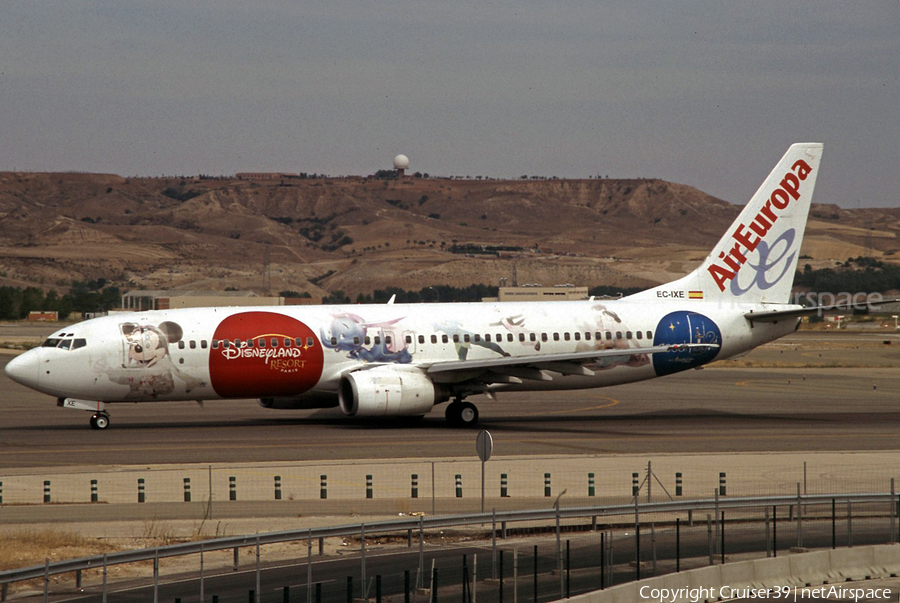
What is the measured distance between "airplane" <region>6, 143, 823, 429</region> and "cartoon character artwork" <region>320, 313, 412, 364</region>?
0.15 ft

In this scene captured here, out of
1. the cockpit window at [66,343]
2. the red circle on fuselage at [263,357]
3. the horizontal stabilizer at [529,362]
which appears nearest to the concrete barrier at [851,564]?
the horizontal stabilizer at [529,362]

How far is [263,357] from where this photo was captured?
40.9 m

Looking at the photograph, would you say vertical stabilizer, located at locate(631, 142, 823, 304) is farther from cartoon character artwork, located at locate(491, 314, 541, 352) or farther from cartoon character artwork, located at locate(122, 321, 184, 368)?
cartoon character artwork, located at locate(122, 321, 184, 368)

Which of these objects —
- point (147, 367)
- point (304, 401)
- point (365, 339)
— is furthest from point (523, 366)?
point (147, 367)

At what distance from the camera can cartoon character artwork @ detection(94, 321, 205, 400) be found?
131 feet

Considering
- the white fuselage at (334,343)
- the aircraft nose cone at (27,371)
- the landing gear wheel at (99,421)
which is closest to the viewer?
the aircraft nose cone at (27,371)

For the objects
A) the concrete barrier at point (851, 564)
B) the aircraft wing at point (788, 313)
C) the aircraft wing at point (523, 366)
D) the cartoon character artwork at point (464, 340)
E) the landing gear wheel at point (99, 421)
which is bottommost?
the concrete barrier at point (851, 564)

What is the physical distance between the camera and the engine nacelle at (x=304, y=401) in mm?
43438

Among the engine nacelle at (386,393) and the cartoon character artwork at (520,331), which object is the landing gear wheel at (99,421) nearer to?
the engine nacelle at (386,393)

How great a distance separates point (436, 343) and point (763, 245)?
1446 cm

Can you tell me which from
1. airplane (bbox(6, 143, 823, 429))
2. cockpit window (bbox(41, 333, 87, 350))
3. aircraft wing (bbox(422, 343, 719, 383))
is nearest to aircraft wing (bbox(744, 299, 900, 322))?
airplane (bbox(6, 143, 823, 429))

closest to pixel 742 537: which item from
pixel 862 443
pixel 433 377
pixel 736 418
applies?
pixel 862 443

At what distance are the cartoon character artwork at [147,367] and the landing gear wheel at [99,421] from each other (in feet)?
4.48

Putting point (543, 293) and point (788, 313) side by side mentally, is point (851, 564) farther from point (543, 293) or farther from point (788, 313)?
point (543, 293)
